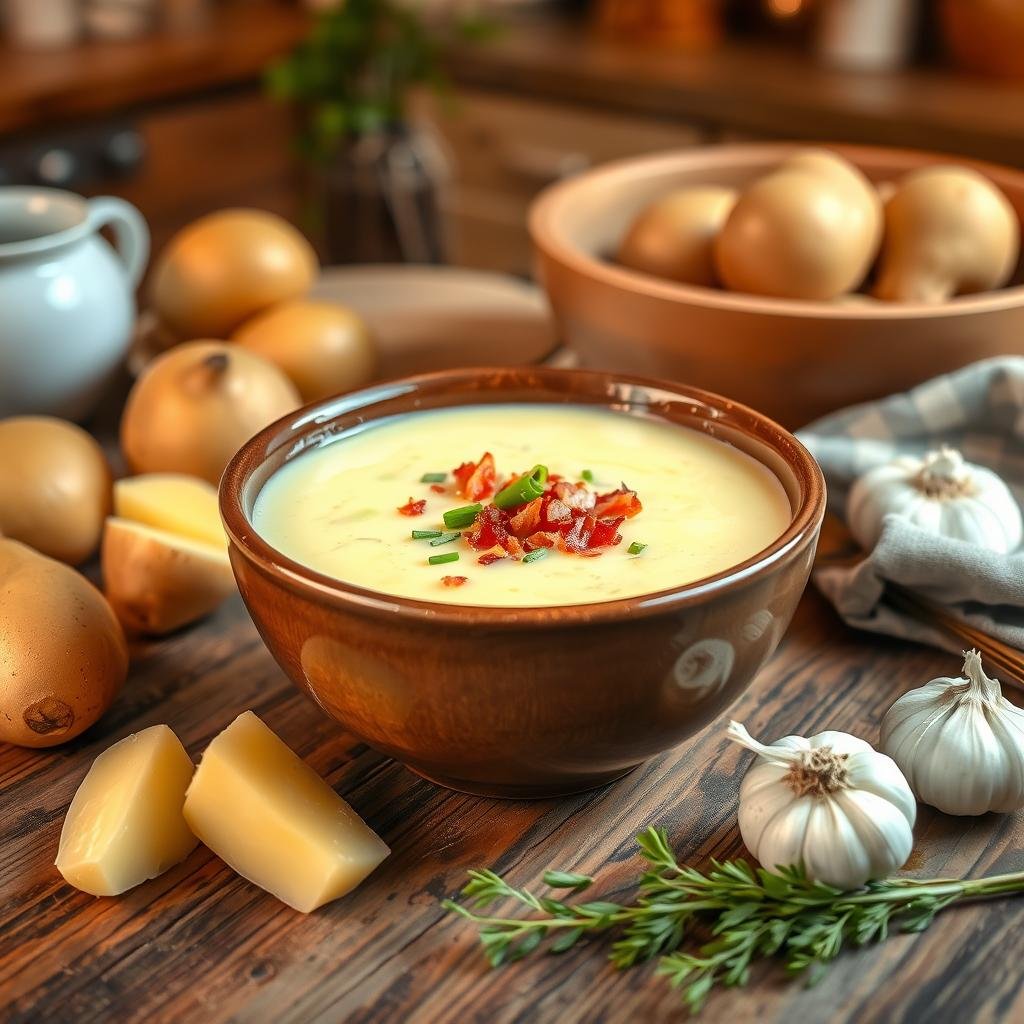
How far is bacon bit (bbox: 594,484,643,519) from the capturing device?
2.97 feet

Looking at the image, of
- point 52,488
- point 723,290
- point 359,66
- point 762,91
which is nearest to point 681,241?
point 723,290

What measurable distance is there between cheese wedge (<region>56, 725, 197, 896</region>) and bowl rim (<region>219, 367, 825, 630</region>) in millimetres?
146

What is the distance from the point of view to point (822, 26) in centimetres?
271

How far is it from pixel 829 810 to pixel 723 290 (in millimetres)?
738

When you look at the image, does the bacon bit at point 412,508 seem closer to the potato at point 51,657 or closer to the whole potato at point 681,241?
the potato at point 51,657

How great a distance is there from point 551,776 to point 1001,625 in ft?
1.30

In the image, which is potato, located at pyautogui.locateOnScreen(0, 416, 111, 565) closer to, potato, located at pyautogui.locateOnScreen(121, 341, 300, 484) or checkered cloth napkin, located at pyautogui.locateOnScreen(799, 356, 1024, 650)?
potato, located at pyautogui.locateOnScreen(121, 341, 300, 484)

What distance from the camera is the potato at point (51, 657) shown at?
878 mm

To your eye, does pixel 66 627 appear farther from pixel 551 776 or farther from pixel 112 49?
pixel 112 49

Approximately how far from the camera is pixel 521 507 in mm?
891

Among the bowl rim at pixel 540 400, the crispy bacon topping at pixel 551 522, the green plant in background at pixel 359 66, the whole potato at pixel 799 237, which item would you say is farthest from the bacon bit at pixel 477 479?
the green plant in background at pixel 359 66

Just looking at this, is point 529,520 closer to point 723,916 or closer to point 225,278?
point 723,916

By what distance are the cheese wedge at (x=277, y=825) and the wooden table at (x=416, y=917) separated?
16 millimetres

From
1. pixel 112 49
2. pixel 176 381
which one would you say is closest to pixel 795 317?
pixel 176 381
